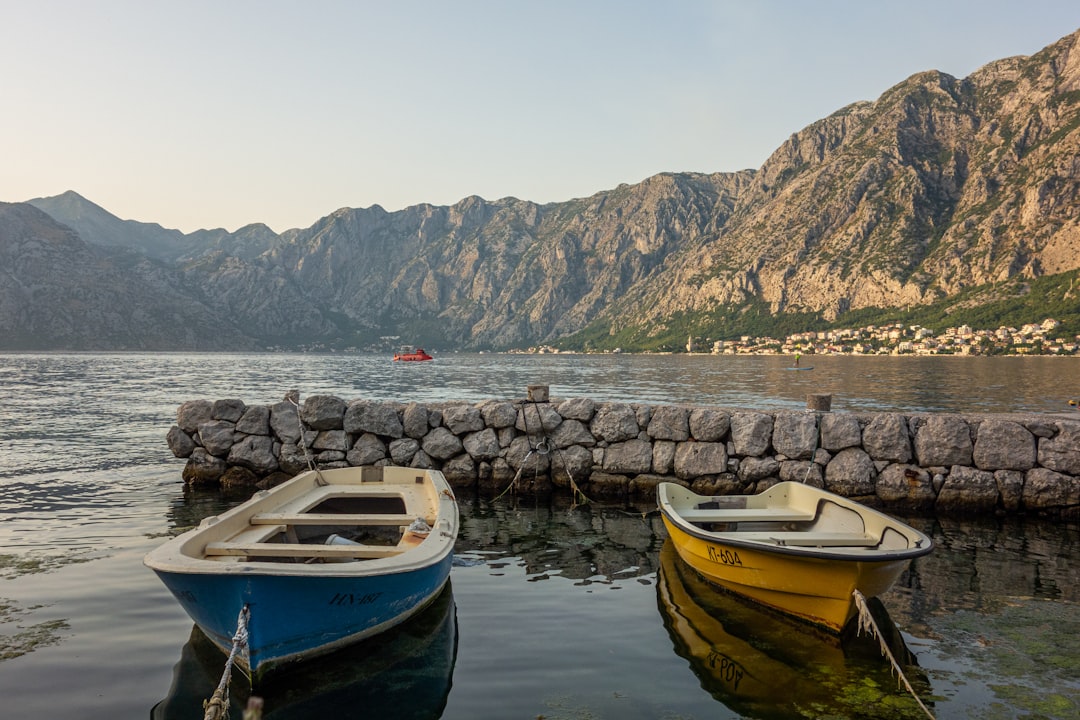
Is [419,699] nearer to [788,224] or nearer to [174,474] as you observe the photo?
[174,474]

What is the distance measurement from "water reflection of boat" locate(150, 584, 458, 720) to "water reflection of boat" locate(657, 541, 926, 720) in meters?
2.45

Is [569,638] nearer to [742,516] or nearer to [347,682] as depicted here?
[347,682]

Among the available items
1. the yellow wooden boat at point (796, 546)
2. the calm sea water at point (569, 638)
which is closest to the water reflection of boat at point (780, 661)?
the calm sea water at point (569, 638)

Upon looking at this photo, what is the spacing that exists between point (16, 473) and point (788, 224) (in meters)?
172

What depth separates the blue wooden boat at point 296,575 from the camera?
16.8 feet

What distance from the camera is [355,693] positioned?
5277mm

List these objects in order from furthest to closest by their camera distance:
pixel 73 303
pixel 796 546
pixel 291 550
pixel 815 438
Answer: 1. pixel 73 303
2. pixel 815 438
3. pixel 796 546
4. pixel 291 550

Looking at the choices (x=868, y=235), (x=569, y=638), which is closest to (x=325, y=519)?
(x=569, y=638)

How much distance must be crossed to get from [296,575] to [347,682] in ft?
3.74

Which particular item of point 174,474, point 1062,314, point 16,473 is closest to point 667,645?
point 174,474

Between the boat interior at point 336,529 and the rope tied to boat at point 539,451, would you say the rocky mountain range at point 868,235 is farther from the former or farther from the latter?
the boat interior at point 336,529

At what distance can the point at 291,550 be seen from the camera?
6.44 meters

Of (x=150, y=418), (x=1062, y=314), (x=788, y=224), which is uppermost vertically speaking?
(x=788, y=224)

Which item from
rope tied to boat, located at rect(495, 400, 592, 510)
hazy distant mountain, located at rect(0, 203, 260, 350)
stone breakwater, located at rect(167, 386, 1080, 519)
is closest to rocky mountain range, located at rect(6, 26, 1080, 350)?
hazy distant mountain, located at rect(0, 203, 260, 350)
